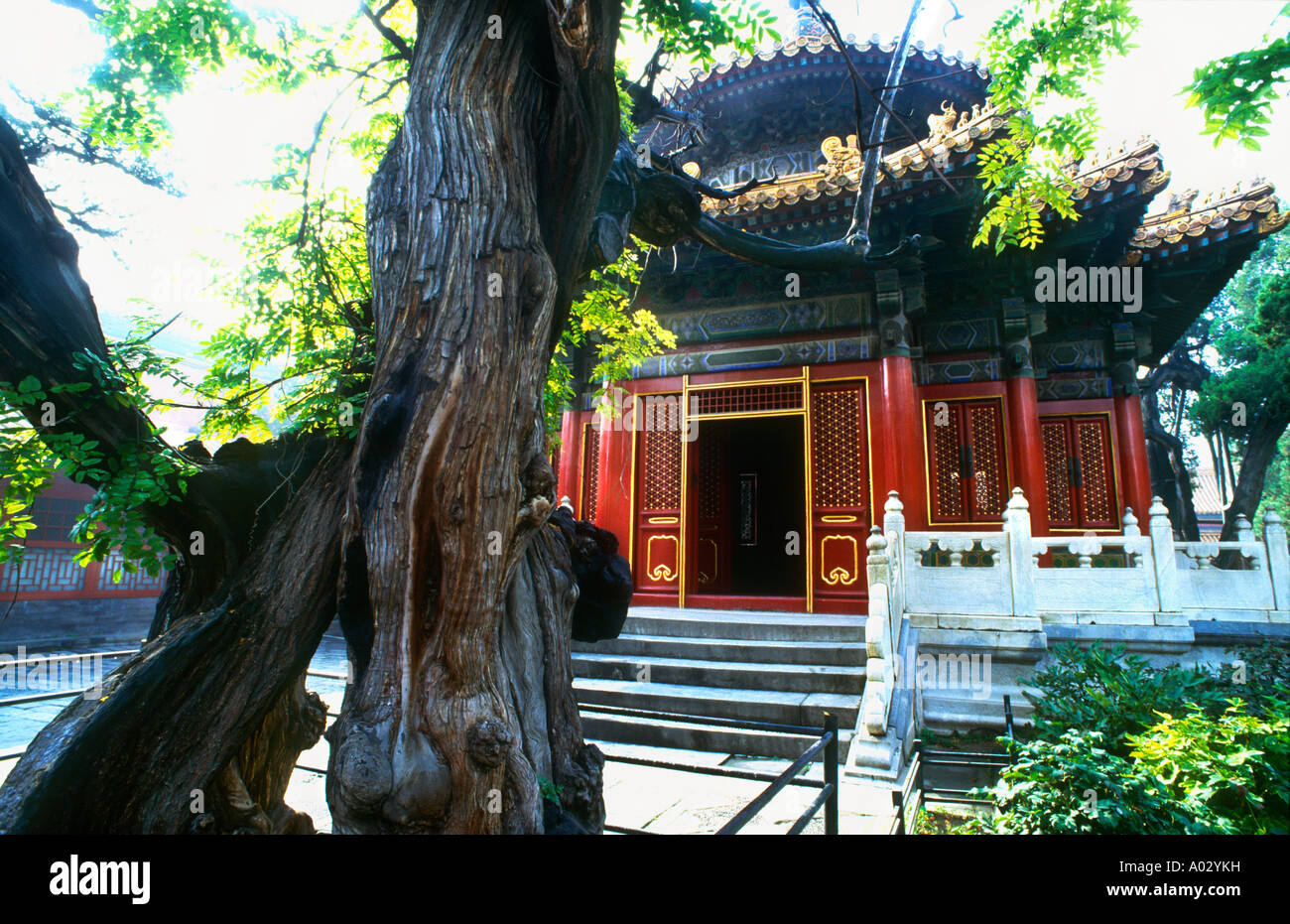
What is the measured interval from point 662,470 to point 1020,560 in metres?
4.23

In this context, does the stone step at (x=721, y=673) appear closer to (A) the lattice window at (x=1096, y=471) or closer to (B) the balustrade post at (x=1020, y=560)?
(B) the balustrade post at (x=1020, y=560)

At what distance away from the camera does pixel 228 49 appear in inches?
132

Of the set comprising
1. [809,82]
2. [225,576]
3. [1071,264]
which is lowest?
[225,576]

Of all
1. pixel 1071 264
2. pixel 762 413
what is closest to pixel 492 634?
pixel 762 413

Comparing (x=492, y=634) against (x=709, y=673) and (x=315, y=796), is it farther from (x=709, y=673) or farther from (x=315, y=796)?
(x=709, y=673)

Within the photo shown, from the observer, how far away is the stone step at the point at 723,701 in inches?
201

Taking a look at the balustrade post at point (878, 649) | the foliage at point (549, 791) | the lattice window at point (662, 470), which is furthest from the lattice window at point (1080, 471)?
the foliage at point (549, 791)

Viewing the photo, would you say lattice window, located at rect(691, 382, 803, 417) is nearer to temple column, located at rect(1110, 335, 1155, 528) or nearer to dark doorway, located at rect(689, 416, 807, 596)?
dark doorway, located at rect(689, 416, 807, 596)

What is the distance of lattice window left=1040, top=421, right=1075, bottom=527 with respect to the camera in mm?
8227

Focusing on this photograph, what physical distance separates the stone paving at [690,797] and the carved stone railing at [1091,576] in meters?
1.93

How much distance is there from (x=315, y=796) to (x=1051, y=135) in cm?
555

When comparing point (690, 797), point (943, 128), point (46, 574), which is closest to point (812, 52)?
point (943, 128)

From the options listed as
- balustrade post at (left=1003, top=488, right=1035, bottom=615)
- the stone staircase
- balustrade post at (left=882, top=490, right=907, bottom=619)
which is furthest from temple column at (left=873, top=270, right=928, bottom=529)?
the stone staircase

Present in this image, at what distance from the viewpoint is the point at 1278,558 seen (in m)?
5.83
